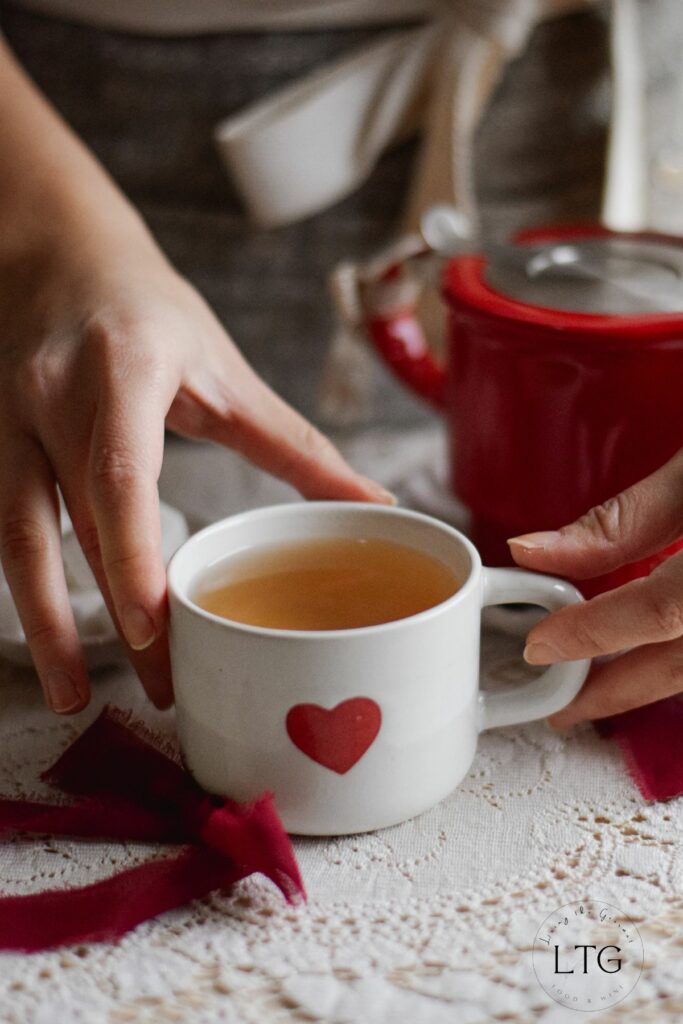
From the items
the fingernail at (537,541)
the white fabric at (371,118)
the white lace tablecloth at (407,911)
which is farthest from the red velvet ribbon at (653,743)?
the white fabric at (371,118)

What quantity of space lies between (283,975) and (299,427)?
32 cm

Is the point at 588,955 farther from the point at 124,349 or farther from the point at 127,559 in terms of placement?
the point at 124,349

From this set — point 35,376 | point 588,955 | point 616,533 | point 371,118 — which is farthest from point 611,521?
point 371,118

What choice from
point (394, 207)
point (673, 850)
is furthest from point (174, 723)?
point (394, 207)

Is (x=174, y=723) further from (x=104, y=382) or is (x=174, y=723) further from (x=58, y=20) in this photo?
(x=58, y=20)

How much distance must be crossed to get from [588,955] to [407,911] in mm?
82

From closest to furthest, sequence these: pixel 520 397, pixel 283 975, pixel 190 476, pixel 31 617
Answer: pixel 283 975 < pixel 31 617 < pixel 520 397 < pixel 190 476

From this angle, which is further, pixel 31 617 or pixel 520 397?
pixel 520 397

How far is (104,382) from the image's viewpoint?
62 cm

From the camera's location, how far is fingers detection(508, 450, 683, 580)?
59 centimetres

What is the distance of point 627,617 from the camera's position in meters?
0.55

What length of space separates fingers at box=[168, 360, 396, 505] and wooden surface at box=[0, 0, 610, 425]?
0.37m

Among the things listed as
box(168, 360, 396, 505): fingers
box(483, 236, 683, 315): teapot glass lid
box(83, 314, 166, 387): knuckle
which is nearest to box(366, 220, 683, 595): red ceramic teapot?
box(483, 236, 683, 315): teapot glass lid

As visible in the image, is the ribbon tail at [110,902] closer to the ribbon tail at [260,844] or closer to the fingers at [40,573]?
the ribbon tail at [260,844]
